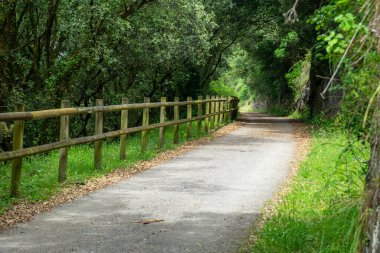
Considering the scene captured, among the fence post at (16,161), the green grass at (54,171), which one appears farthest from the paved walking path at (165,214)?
the fence post at (16,161)

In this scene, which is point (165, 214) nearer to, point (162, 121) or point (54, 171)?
point (54, 171)

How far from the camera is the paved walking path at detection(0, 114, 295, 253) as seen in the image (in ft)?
18.7

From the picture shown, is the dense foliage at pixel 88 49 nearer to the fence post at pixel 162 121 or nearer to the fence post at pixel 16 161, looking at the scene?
the fence post at pixel 162 121

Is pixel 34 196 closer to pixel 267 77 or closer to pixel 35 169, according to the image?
pixel 35 169

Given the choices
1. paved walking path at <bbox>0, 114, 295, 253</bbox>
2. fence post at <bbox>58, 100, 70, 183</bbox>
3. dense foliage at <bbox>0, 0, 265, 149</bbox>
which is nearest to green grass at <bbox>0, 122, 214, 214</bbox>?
fence post at <bbox>58, 100, 70, 183</bbox>

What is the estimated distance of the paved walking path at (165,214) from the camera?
5.70 m

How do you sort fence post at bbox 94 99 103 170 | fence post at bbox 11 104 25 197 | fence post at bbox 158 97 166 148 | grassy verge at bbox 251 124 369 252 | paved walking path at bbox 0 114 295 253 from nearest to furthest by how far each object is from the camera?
grassy verge at bbox 251 124 369 252
paved walking path at bbox 0 114 295 253
fence post at bbox 11 104 25 197
fence post at bbox 94 99 103 170
fence post at bbox 158 97 166 148

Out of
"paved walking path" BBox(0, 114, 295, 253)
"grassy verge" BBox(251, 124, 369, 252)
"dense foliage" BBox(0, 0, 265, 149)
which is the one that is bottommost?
"paved walking path" BBox(0, 114, 295, 253)

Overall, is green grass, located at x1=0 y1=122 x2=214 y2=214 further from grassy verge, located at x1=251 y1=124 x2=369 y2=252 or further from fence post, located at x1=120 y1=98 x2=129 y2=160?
grassy verge, located at x1=251 y1=124 x2=369 y2=252

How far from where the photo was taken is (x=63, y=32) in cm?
1585

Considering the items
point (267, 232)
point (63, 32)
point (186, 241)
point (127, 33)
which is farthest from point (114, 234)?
point (127, 33)

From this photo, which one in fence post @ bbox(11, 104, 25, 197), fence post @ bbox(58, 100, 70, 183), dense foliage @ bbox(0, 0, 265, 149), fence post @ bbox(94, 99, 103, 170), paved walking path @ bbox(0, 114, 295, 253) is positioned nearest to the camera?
paved walking path @ bbox(0, 114, 295, 253)

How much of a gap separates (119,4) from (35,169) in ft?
23.8

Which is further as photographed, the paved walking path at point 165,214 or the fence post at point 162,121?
the fence post at point 162,121
